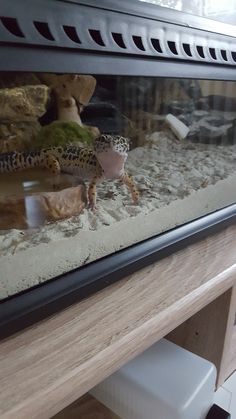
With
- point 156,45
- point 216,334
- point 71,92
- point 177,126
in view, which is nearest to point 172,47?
point 156,45

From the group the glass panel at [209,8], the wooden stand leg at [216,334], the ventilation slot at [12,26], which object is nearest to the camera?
the ventilation slot at [12,26]

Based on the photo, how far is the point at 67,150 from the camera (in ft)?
1.51

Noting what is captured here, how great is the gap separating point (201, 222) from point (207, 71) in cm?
22

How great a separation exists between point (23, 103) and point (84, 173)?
120 millimetres

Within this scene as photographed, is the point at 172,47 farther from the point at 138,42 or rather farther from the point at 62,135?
the point at 62,135

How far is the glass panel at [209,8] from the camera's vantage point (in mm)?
711

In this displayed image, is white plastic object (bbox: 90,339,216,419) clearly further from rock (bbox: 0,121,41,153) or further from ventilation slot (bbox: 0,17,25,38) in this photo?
ventilation slot (bbox: 0,17,25,38)

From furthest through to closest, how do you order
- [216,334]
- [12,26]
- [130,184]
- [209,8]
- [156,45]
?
[209,8] → [216,334] → [130,184] → [156,45] → [12,26]

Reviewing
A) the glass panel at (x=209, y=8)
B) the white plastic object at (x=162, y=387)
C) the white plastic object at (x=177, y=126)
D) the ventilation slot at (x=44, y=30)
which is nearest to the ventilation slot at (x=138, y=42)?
the ventilation slot at (x=44, y=30)

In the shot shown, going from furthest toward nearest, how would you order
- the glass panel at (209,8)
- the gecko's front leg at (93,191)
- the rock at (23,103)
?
the glass panel at (209,8) → the gecko's front leg at (93,191) → the rock at (23,103)

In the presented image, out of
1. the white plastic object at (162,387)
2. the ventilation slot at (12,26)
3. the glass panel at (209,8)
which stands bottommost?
the white plastic object at (162,387)

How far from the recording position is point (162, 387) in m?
0.55

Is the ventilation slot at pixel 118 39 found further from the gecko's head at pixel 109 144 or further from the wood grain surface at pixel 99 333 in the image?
the wood grain surface at pixel 99 333

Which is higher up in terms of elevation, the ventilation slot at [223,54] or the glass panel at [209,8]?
the glass panel at [209,8]
